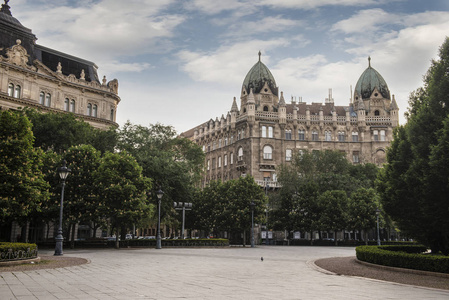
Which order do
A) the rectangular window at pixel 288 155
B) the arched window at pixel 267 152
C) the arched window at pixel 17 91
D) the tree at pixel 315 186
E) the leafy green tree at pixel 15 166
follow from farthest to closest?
the rectangular window at pixel 288 155 → the arched window at pixel 267 152 → the tree at pixel 315 186 → the arched window at pixel 17 91 → the leafy green tree at pixel 15 166

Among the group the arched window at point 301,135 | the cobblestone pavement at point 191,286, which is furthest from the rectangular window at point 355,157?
the cobblestone pavement at point 191,286

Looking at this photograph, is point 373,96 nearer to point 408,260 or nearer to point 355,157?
point 355,157

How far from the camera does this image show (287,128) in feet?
293

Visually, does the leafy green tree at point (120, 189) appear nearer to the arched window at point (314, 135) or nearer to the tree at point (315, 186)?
the tree at point (315, 186)

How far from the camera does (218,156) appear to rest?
98625mm

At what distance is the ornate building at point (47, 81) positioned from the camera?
56.2m

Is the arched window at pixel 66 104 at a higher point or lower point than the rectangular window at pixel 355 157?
higher

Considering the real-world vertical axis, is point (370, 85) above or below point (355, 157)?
above

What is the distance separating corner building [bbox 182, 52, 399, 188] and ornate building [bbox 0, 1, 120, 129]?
28593mm

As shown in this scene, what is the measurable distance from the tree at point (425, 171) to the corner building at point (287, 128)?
5588cm

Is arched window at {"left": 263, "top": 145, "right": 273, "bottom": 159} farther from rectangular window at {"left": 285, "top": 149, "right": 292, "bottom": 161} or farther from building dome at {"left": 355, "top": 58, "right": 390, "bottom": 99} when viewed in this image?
building dome at {"left": 355, "top": 58, "right": 390, "bottom": 99}

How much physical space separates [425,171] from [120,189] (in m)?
25.8

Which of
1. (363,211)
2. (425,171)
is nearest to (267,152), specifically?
(363,211)

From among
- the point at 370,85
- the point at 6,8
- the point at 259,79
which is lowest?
the point at 6,8
